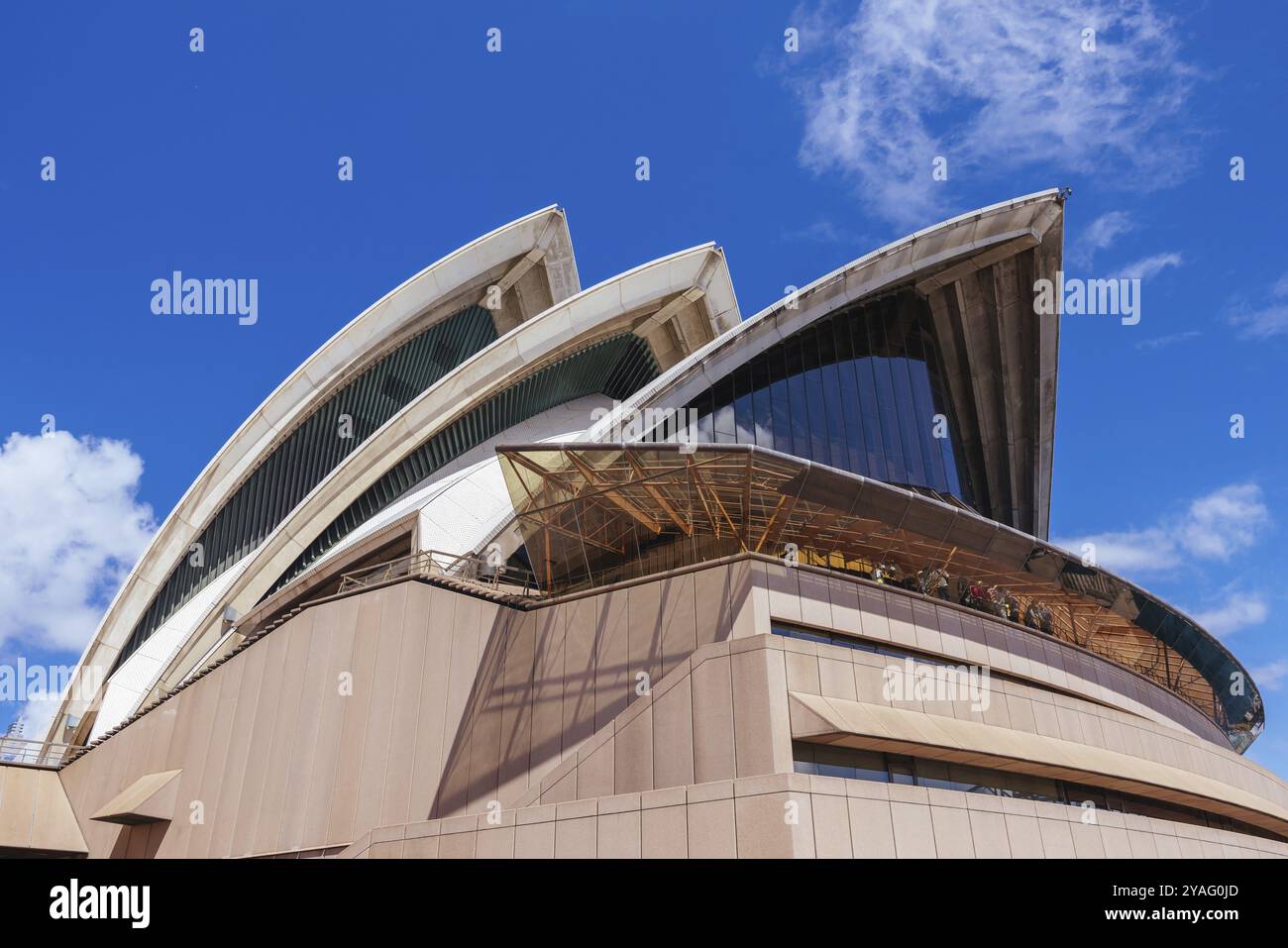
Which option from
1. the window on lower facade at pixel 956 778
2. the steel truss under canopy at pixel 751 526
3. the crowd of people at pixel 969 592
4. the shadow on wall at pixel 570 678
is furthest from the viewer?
the crowd of people at pixel 969 592

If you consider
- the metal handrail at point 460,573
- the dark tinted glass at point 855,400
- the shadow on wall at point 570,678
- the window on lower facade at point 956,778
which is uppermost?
the dark tinted glass at point 855,400

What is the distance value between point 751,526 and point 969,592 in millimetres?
5349

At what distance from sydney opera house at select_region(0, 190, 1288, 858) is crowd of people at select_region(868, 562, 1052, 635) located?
0.30 feet

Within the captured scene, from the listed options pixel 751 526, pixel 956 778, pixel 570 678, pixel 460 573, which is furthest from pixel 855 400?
pixel 570 678

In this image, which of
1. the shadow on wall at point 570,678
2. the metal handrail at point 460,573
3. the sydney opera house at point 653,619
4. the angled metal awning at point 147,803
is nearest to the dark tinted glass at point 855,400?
the sydney opera house at point 653,619

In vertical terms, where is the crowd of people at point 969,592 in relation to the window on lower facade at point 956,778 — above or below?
above

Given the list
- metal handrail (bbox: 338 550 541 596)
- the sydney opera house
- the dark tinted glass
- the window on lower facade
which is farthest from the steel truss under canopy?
the dark tinted glass

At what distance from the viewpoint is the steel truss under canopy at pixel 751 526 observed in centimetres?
1827

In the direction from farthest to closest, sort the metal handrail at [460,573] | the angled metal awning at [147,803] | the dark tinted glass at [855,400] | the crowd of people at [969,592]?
the dark tinted glass at [855,400], the crowd of people at [969,592], the metal handrail at [460,573], the angled metal awning at [147,803]

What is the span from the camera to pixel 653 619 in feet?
58.4

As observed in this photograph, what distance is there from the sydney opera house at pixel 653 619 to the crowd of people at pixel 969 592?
91mm

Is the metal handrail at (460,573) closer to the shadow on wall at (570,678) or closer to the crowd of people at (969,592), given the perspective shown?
the shadow on wall at (570,678)

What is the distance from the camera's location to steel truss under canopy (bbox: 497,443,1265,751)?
18266 millimetres

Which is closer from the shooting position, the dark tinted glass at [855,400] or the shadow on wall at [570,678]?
the shadow on wall at [570,678]
